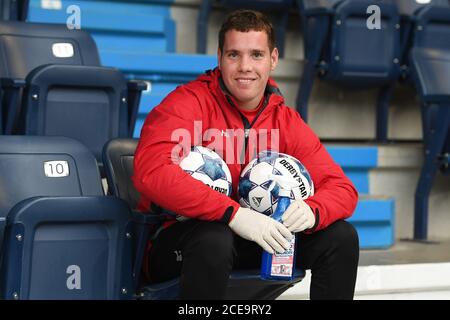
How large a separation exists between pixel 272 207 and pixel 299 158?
24 centimetres

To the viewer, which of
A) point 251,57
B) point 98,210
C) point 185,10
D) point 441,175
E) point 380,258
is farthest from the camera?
point 185,10

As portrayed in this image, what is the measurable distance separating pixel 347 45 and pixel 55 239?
184cm

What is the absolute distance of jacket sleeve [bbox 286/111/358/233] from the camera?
2.11 meters

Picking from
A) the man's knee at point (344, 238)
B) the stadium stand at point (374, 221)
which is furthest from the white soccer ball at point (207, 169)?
the stadium stand at point (374, 221)

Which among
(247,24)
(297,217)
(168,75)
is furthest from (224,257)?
(168,75)

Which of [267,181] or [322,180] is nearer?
[267,181]

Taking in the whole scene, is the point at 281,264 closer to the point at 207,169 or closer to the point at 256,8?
the point at 207,169

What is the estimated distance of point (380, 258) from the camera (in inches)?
117

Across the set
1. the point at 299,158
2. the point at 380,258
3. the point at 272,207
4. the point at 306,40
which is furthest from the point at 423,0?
the point at 272,207

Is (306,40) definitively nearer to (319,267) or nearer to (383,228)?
(383,228)

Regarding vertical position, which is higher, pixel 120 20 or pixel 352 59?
pixel 120 20

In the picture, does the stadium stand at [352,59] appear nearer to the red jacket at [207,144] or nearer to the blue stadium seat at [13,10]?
the blue stadium seat at [13,10]

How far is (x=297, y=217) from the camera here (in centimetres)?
202

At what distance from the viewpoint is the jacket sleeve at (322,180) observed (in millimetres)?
2105
